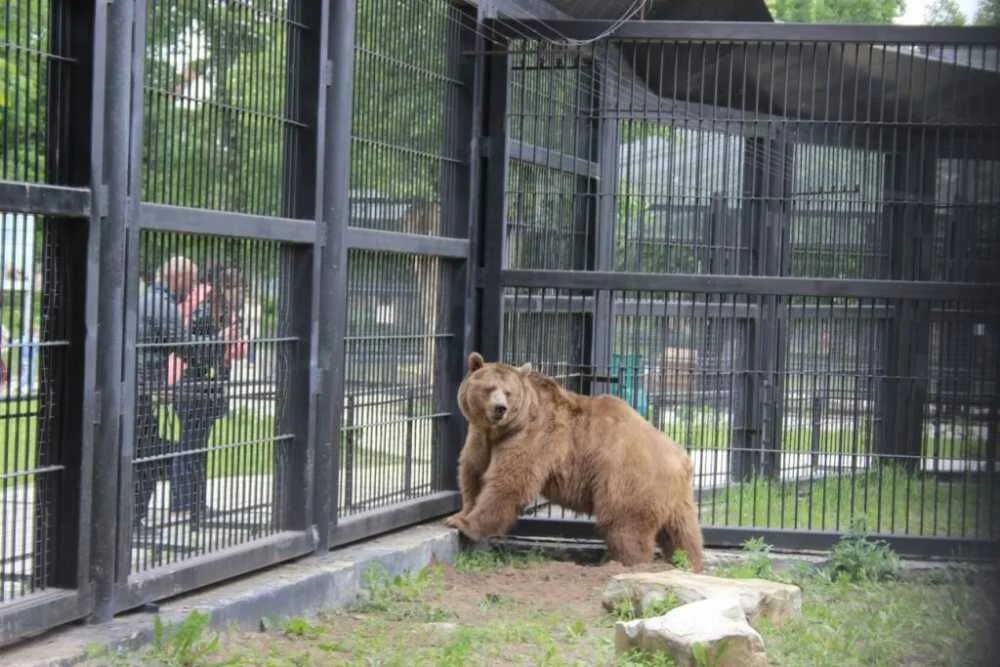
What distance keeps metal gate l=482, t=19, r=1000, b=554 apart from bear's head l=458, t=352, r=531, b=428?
76 cm

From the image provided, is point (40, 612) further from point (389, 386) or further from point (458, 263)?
point (458, 263)

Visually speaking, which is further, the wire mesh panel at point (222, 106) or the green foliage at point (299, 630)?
the green foliage at point (299, 630)

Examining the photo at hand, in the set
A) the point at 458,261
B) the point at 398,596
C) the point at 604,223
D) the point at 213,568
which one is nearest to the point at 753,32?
the point at 604,223

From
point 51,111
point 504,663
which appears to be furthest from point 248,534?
point 51,111

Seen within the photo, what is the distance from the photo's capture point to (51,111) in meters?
5.59

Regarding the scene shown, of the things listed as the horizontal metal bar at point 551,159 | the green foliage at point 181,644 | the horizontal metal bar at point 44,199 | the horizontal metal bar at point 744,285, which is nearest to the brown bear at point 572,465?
the horizontal metal bar at point 744,285

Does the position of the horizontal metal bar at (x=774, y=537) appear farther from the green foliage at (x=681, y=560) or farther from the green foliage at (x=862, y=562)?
the green foliage at (x=681, y=560)

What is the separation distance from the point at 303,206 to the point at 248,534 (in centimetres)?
179

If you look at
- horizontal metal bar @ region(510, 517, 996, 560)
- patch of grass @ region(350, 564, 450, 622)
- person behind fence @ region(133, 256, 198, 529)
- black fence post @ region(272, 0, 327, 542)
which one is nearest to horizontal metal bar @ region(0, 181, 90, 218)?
person behind fence @ region(133, 256, 198, 529)

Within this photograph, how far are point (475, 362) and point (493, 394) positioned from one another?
357mm

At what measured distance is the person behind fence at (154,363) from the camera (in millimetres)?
6227

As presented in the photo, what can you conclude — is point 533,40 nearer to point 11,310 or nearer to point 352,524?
point 352,524

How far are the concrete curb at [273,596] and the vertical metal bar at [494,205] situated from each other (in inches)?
58.9

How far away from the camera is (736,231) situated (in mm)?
9727
